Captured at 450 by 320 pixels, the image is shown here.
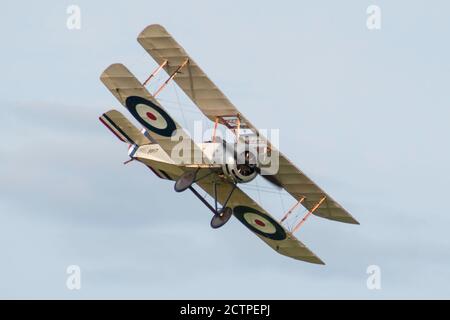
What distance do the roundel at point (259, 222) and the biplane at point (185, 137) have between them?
1145 millimetres

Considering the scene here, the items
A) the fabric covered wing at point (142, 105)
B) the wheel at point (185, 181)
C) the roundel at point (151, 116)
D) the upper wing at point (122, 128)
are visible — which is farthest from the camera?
the upper wing at point (122, 128)

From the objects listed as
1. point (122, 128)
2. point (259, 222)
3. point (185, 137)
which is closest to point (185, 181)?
point (185, 137)

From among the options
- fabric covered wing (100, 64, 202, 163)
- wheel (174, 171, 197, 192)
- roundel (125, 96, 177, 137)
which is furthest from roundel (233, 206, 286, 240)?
roundel (125, 96, 177, 137)

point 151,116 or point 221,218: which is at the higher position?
point 151,116

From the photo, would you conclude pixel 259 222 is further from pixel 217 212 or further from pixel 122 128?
pixel 122 128

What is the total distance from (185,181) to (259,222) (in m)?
4.20

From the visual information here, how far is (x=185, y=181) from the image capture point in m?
43.7

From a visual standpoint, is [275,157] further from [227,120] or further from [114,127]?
[114,127]

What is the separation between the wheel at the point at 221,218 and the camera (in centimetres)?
4475

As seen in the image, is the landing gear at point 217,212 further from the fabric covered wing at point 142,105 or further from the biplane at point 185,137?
the fabric covered wing at point 142,105

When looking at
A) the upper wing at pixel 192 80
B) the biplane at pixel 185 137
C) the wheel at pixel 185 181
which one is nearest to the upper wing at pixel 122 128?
the biplane at pixel 185 137

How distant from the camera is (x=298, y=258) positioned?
4753cm
